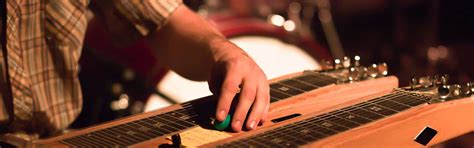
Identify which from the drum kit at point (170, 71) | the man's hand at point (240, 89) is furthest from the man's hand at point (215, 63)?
the drum kit at point (170, 71)

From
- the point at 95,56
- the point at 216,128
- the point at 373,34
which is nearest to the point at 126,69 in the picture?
the point at 95,56

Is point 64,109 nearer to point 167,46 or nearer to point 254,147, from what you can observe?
point 167,46

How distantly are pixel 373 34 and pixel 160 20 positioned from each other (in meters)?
2.99

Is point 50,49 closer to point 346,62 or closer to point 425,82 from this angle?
point 346,62

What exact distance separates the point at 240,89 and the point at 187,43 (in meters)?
0.43

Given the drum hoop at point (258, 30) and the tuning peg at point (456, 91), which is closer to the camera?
the tuning peg at point (456, 91)

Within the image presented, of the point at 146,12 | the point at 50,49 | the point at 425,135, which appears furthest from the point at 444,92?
the point at 50,49

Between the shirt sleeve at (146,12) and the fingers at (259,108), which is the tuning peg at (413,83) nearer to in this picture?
the fingers at (259,108)

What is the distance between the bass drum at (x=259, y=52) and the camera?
2871 mm

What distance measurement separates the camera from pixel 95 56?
2719 mm

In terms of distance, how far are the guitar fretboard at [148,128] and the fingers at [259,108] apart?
106 mm

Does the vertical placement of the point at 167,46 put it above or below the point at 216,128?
above

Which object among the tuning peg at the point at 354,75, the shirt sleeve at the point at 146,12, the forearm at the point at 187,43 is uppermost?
the shirt sleeve at the point at 146,12

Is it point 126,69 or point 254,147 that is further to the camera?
point 126,69
